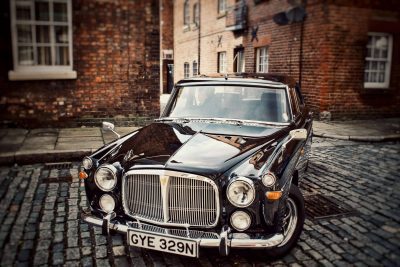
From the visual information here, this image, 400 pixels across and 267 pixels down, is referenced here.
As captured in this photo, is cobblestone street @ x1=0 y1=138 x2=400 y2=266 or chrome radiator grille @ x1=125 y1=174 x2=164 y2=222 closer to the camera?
chrome radiator grille @ x1=125 y1=174 x2=164 y2=222

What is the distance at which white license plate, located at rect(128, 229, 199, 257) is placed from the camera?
9.95 ft

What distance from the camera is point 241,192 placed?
312 centimetres

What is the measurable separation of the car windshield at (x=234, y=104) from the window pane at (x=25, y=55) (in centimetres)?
598

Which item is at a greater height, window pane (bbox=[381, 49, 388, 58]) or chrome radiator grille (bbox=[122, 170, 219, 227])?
window pane (bbox=[381, 49, 388, 58])

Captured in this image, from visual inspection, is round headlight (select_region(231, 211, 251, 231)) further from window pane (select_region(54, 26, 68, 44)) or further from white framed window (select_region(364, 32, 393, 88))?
white framed window (select_region(364, 32, 393, 88))

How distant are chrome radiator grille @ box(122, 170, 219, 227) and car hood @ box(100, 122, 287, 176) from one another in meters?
0.09

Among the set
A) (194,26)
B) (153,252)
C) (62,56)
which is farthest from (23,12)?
(194,26)

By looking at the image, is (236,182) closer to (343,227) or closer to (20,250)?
(343,227)

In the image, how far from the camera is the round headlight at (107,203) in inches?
136

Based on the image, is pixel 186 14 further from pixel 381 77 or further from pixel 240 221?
pixel 240 221

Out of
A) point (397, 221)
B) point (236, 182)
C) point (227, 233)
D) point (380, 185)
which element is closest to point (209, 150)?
point (236, 182)

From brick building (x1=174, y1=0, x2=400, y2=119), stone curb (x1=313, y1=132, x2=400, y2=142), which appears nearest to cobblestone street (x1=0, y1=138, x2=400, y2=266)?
stone curb (x1=313, y1=132, x2=400, y2=142)

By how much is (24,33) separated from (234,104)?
22.5 feet

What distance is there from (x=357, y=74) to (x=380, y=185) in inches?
284
